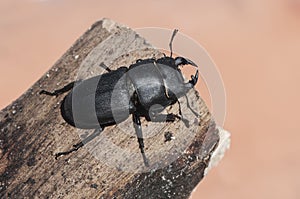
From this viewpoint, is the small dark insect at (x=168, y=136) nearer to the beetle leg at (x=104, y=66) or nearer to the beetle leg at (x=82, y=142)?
the beetle leg at (x=82, y=142)

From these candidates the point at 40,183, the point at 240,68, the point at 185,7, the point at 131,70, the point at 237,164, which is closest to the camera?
the point at 40,183

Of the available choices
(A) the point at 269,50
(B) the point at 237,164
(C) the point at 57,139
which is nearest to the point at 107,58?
(C) the point at 57,139

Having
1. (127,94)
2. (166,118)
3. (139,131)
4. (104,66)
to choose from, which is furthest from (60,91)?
(166,118)

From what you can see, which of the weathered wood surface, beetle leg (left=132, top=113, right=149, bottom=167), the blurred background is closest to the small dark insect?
the weathered wood surface

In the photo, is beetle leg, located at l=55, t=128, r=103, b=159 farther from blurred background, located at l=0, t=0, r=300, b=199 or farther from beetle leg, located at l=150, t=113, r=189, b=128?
blurred background, located at l=0, t=0, r=300, b=199

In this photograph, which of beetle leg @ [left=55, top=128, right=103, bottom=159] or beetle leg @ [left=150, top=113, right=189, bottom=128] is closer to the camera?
beetle leg @ [left=55, top=128, right=103, bottom=159]

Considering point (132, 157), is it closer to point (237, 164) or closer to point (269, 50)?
point (237, 164)

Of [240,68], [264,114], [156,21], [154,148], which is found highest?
[156,21]
